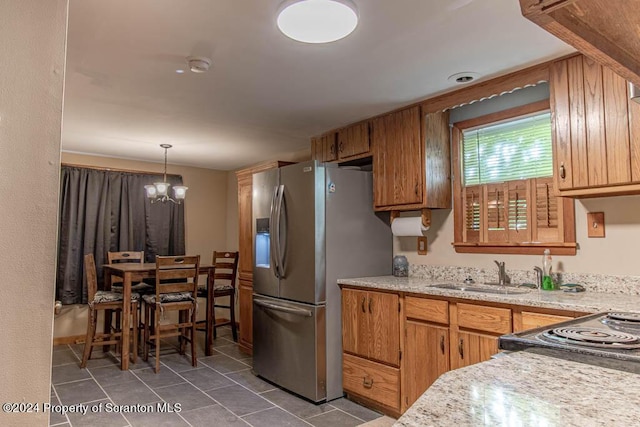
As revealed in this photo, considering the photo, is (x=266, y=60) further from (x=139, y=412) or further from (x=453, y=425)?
(x=139, y=412)

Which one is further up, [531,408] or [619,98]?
[619,98]

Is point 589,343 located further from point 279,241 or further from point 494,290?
point 279,241

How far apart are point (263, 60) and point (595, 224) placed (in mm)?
2160

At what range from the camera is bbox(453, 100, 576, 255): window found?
2.74 metres

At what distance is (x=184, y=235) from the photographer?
232 inches

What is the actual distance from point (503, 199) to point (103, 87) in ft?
9.40

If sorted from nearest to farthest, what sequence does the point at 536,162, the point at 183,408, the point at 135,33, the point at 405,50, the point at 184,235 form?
1. the point at 135,33
2. the point at 405,50
3. the point at 536,162
4. the point at 183,408
5. the point at 184,235

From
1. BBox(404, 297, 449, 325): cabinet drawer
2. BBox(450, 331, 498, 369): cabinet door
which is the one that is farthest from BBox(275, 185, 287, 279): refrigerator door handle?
BBox(450, 331, 498, 369): cabinet door

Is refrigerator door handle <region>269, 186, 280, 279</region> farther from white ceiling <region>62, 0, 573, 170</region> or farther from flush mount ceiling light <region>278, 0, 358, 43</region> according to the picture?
flush mount ceiling light <region>278, 0, 358, 43</region>

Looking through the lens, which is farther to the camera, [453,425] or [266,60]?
[266,60]

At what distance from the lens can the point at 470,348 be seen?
247cm

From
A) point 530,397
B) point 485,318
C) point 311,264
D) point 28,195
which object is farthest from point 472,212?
point 28,195

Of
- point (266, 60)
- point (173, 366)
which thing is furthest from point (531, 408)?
point (173, 366)

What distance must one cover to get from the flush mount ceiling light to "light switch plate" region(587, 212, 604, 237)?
5.83 ft
